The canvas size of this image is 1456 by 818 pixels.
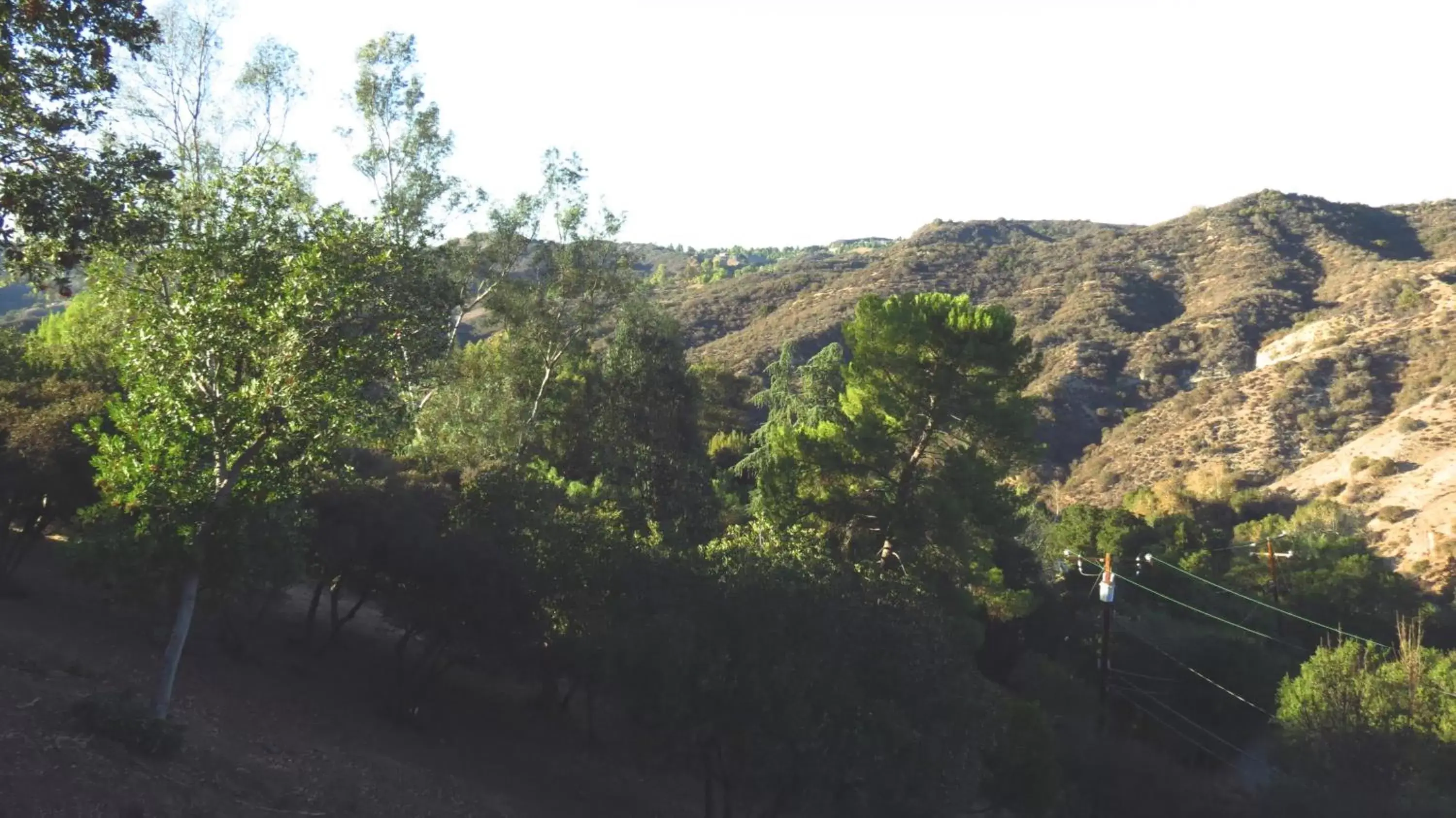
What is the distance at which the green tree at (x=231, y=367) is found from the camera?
11719mm

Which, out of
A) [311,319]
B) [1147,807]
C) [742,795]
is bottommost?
[1147,807]

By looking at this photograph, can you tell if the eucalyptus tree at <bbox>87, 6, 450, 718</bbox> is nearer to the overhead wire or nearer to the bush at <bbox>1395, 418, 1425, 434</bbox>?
the overhead wire

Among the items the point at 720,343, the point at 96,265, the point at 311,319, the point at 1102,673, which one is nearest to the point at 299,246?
the point at 311,319

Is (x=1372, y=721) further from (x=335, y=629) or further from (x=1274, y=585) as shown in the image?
(x=335, y=629)

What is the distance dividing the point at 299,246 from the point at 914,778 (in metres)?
10.9

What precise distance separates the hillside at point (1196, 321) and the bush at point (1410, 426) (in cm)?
68

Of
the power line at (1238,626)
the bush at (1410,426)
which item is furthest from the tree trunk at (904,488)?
the bush at (1410,426)

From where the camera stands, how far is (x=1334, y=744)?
24.9 metres

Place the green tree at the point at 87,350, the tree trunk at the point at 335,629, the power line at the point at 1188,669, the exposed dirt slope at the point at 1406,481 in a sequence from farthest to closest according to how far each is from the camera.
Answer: the exposed dirt slope at the point at 1406,481 < the power line at the point at 1188,669 < the tree trunk at the point at 335,629 < the green tree at the point at 87,350

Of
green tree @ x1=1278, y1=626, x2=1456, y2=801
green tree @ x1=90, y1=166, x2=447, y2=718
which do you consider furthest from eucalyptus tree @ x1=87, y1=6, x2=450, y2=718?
green tree @ x1=1278, y1=626, x2=1456, y2=801

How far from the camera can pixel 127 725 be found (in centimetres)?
1148

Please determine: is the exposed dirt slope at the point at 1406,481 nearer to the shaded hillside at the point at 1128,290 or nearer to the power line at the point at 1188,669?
the shaded hillside at the point at 1128,290

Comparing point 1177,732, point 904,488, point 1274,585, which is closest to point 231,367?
point 904,488

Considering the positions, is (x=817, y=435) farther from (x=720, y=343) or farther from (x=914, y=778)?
(x=720, y=343)
